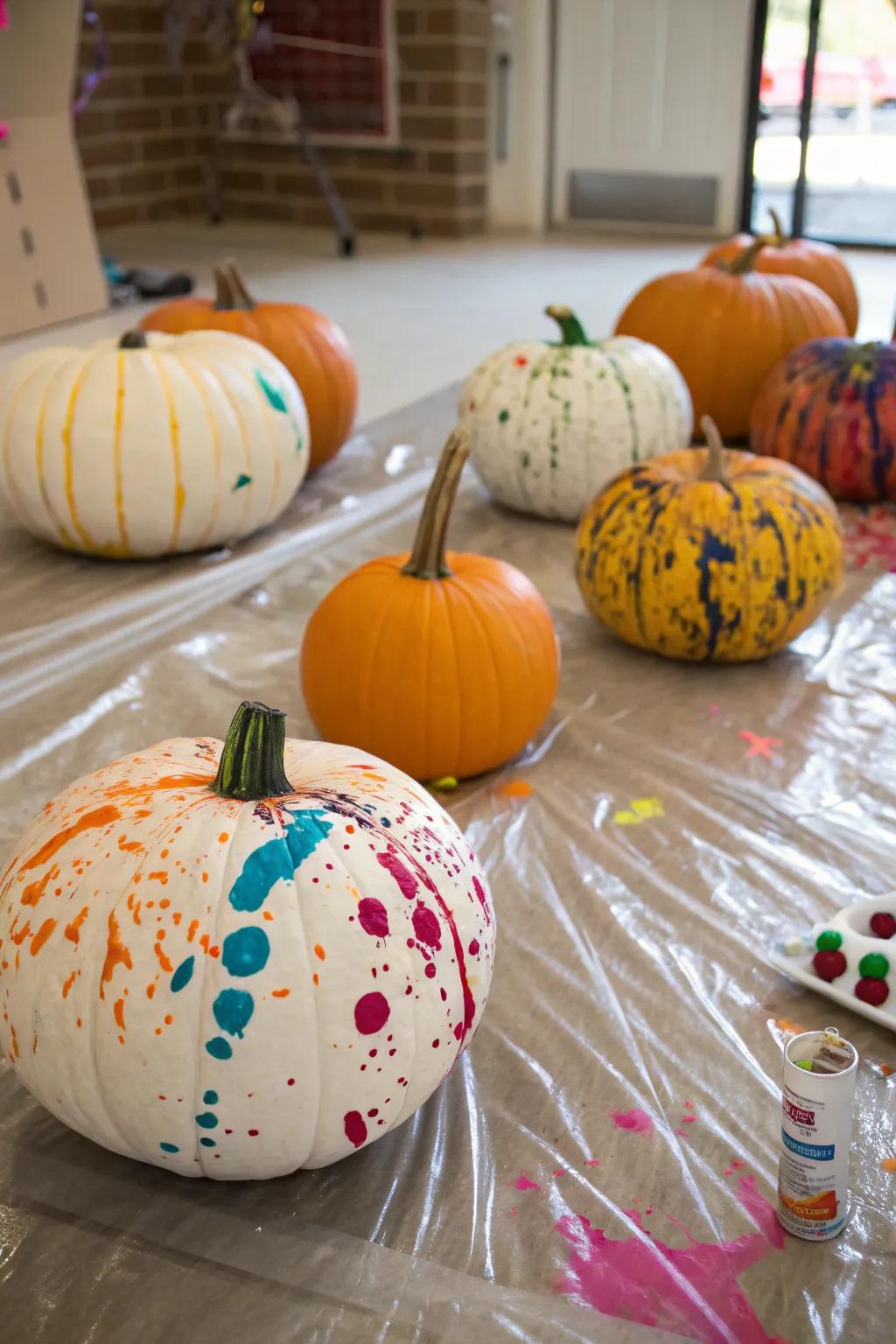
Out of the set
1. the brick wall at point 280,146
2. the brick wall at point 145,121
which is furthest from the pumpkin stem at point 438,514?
the brick wall at point 145,121

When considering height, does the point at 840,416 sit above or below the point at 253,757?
below

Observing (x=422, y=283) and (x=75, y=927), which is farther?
(x=422, y=283)

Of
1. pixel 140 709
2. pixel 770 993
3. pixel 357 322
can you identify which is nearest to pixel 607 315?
pixel 357 322

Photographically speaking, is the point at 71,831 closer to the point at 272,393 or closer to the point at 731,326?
the point at 272,393

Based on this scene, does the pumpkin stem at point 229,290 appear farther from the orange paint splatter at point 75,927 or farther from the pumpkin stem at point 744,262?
the orange paint splatter at point 75,927

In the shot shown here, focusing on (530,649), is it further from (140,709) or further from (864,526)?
(864,526)

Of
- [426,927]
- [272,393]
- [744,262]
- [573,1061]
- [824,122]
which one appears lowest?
[573,1061]

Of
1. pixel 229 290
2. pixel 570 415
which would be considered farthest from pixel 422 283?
pixel 570 415

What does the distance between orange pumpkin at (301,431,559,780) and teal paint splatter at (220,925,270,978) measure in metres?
0.69

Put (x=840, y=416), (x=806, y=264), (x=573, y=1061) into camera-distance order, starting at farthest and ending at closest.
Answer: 1. (x=806, y=264)
2. (x=840, y=416)
3. (x=573, y=1061)

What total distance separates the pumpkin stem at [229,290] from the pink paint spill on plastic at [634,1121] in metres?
2.07

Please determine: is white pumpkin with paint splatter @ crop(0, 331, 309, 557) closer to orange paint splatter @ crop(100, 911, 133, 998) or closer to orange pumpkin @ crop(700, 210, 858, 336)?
orange paint splatter @ crop(100, 911, 133, 998)

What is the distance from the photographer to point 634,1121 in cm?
119

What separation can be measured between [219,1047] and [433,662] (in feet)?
2.46
